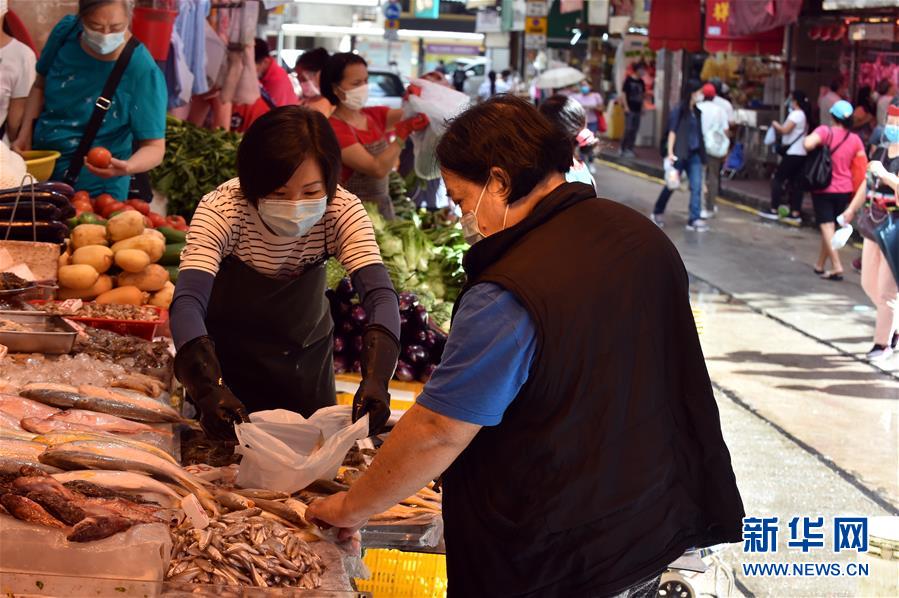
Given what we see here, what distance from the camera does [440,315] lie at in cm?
712

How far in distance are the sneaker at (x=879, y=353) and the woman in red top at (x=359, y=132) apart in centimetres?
508

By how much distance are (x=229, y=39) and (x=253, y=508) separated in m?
7.61

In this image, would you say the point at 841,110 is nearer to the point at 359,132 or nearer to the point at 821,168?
the point at 821,168

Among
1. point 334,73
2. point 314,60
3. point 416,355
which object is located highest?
point 314,60

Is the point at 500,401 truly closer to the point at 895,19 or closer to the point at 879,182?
the point at 879,182

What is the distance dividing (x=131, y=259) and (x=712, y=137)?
15.4 meters

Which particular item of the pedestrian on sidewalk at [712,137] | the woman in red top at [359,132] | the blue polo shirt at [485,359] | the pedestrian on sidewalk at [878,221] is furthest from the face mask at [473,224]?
the pedestrian on sidewalk at [712,137]

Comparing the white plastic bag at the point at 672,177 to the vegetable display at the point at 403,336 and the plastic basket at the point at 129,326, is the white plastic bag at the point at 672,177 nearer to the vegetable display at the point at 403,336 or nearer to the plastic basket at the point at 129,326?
the vegetable display at the point at 403,336

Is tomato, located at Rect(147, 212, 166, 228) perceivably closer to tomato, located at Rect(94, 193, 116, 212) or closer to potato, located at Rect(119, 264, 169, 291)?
tomato, located at Rect(94, 193, 116, 212)

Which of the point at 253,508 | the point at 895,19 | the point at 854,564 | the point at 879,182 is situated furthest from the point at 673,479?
the point at 895,19

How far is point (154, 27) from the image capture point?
26.9 ft

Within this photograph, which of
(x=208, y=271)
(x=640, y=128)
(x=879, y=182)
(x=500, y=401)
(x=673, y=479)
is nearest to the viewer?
(x=500, y=401)

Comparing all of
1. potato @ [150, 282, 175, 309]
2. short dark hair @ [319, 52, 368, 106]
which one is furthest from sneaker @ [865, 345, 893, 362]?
potato @ [150, 282, 175, 309]

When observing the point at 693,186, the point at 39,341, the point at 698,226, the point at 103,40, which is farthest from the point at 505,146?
the point at 698,226
